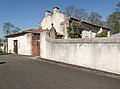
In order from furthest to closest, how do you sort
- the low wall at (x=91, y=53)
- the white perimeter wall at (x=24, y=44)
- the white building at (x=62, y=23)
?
the white building at (x=62, y=23), the white perimeter wall at (x=24, y=44), the low wall at (x=91, y=53)

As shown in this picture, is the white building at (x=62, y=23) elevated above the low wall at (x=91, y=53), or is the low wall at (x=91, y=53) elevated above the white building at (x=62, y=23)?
the white building at (x=62, y=23)

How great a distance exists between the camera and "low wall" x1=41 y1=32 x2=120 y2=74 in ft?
43.8

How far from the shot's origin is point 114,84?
10.5m

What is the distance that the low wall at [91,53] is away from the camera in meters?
13.3

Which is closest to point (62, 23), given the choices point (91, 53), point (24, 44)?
point (24, 44)

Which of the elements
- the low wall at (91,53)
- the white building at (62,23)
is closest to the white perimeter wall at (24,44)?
the white building at (62,23)

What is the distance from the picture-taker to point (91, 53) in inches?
610

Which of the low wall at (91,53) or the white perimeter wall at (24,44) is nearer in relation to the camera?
the low wall at (91,53)

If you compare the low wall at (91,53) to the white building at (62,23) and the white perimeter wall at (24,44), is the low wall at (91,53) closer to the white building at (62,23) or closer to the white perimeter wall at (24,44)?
the white perimeter wall at (24,44)

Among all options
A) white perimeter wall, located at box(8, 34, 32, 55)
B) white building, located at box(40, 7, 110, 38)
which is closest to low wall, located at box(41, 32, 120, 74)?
white perimeter wall, located at box(8, 34, 32, 55)

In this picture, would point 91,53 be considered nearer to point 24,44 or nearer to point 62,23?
point 24,44

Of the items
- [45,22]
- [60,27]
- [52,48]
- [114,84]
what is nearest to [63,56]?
[52,48]

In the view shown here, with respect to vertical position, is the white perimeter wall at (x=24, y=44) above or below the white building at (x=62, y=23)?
below

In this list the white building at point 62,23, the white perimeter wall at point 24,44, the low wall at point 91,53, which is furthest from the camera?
the white building at point 62,23
